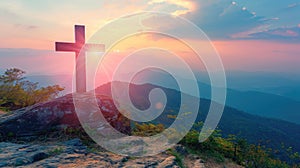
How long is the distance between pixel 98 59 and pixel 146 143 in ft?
14.7

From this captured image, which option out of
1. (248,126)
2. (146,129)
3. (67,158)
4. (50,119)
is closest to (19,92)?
(50,119)

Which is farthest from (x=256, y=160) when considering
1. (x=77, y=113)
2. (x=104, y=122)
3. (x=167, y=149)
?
(x=77, y=113)

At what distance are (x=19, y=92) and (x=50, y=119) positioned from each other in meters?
7.48

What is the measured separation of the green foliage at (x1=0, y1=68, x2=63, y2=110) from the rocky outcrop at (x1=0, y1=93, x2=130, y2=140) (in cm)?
589

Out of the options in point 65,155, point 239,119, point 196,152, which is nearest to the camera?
point 65,155

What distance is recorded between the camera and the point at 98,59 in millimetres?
9117

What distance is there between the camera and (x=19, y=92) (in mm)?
12625

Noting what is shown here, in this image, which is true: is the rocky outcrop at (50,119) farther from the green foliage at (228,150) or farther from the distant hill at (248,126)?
the distant hill at (248,126)

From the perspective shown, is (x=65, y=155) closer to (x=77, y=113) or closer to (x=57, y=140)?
(x=57, y=140)

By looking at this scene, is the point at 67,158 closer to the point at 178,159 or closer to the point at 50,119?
the point at 178,159

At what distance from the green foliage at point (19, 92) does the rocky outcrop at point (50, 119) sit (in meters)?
5.89

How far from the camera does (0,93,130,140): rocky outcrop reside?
633 cm

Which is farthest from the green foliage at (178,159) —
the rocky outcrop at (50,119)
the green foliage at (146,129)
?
the rocky outcrop at (50,119)

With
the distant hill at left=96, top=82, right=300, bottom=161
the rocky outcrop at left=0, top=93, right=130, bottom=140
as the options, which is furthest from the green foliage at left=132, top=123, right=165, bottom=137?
the distant hill at left=96, top=82, right=300, bottom=161
